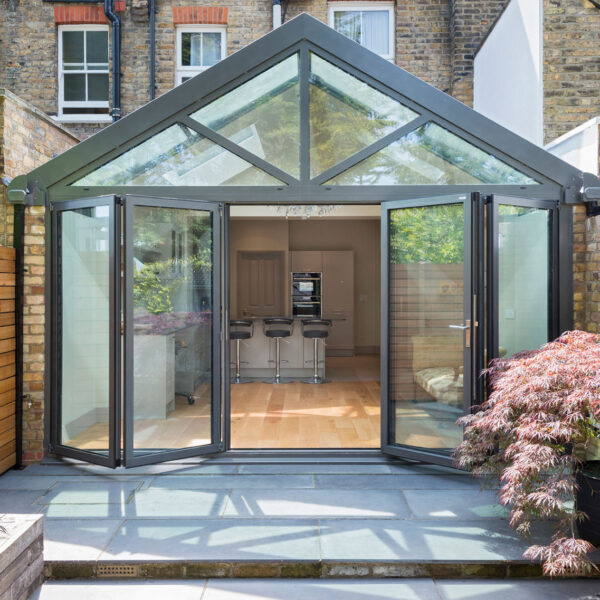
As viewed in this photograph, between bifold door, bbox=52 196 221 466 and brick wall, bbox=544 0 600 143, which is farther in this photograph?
brick wall, bbox=544 0 600 143

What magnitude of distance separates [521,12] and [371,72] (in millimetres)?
2705

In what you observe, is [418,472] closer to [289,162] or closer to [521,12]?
[289,162]

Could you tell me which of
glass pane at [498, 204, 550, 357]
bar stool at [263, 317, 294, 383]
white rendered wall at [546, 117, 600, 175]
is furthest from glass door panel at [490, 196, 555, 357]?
bar stool at [263, 317, 294, 383]

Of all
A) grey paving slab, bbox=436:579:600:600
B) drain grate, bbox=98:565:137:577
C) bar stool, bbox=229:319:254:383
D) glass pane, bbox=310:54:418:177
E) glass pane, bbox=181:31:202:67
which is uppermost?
glass pane, bbox=181:31:202:67

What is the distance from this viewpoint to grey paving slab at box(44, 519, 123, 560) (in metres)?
2.84

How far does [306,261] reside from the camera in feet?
35.8

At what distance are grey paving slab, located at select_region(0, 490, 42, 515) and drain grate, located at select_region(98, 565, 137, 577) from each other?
88 cm

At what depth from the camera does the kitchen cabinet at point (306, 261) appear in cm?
1089

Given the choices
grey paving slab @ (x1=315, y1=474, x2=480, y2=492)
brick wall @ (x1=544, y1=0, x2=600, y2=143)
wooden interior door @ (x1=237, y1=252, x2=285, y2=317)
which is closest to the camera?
grey paving slab @ (x1=315, y1=474, x2=480, y2=492)

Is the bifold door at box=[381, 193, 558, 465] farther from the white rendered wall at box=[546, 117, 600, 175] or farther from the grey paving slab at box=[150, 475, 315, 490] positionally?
the grey paving slab at box=[150, 475, 315, 490]

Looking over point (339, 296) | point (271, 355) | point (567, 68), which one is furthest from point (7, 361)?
point (339, 296)

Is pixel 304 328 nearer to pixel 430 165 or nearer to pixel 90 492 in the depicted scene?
pixel 430 165

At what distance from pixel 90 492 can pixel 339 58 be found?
3792 mm

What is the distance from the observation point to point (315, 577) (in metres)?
2.79
